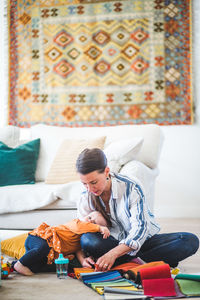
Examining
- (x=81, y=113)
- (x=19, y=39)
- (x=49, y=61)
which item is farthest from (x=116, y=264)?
(x=19, y=39)

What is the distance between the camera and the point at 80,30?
4125 mm

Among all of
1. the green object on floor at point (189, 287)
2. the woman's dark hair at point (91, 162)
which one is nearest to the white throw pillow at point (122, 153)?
the woman's dark hair at point (91, 162)

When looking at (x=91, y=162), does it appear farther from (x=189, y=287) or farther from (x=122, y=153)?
(x=122, y=153)

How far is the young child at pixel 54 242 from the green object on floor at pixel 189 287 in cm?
44

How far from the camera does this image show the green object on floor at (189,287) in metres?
1.52

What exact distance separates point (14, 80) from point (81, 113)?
839 millimetres

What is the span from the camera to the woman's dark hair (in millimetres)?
1788

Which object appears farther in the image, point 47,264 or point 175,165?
point 175,165

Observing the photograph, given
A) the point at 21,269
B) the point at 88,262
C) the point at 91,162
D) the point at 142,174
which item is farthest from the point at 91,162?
the point at 142,174

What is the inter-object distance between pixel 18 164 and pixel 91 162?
4.61 feet

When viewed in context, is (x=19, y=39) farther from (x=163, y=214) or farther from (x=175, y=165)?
(x=163, y=214)

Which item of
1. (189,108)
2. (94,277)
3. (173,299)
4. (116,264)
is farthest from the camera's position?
(189,108)

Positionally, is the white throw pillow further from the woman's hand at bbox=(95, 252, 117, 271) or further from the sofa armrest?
the woman's hand at bbox=(95, 252, 117, 271)

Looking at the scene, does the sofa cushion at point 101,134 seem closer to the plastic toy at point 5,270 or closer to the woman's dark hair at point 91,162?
the woman's dark hair at point 91,162
